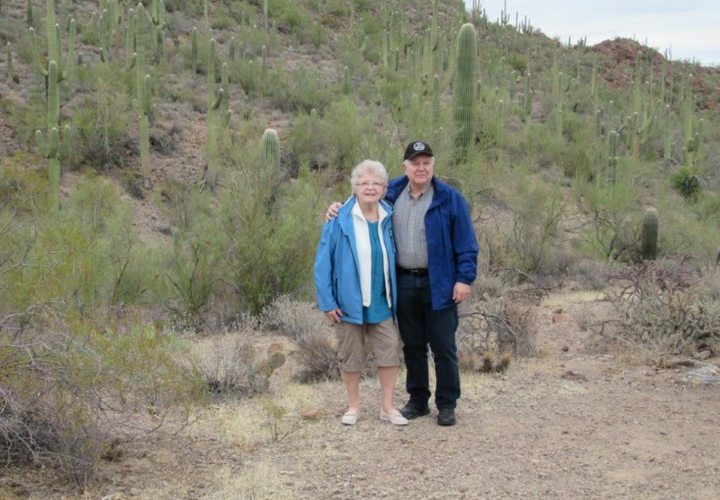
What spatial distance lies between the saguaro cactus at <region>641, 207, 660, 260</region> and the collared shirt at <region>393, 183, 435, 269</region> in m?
10.6

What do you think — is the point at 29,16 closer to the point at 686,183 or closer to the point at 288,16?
the point at 288,16

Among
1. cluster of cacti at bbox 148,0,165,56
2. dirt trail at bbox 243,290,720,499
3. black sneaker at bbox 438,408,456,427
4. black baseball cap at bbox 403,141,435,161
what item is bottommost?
dirt trail at bbox 243,290,720,499

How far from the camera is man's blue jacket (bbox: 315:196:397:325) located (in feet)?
19.6

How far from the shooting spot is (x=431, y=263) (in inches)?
236

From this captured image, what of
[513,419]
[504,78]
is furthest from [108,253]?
[504,78]

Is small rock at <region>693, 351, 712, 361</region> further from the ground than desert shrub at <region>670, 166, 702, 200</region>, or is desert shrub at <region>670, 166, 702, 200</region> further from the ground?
desert shrub at <region>670, 166, 702, 200</region>

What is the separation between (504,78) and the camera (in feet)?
109

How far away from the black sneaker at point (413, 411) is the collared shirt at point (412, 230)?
3.74ft

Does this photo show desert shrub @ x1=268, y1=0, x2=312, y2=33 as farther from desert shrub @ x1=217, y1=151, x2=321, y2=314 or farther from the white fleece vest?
the white fleece vest

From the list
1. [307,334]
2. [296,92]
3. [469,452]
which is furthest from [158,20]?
[469,452]

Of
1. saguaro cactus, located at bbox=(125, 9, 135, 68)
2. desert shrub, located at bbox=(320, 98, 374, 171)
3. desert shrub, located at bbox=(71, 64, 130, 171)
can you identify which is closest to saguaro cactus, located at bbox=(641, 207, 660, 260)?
desert shrub, located at bbox=(320, 98, 374, 171)

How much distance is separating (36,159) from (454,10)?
3305 centimetres

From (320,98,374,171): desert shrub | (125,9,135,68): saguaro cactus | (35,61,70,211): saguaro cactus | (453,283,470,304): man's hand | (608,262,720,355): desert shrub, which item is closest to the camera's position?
(453,283,470,304): man's hand

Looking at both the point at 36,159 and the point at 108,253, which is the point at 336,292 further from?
the point at 36,159
